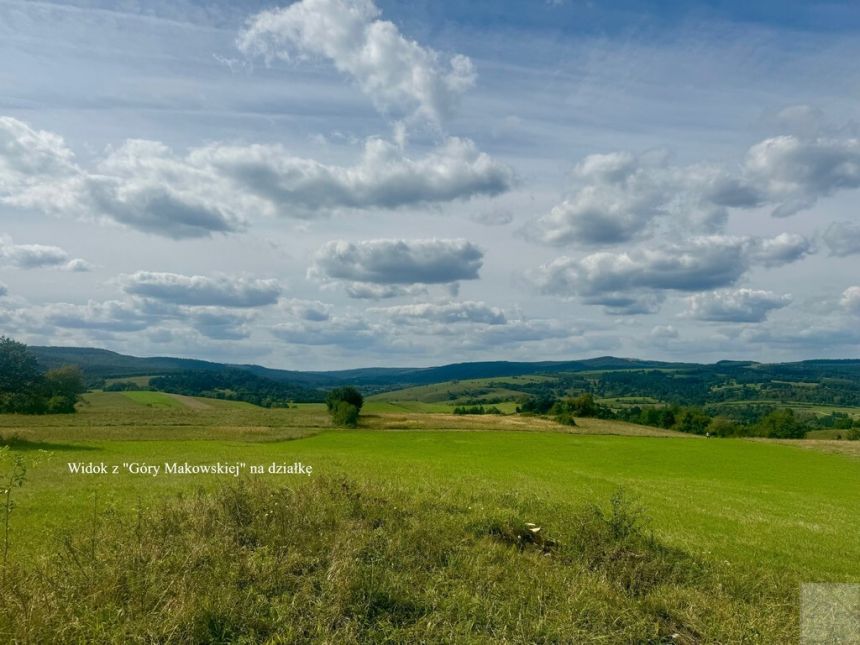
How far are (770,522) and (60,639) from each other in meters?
23.8

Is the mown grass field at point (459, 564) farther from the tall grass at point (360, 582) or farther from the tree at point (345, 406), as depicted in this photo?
the tree at point (345, 406)

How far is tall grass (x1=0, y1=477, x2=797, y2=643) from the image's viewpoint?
6.64m

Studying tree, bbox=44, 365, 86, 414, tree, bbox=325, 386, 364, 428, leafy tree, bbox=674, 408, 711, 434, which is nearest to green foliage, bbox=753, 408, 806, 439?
leafy tree, bbox=674, 408, 711, 434

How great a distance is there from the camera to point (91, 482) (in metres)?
21.6

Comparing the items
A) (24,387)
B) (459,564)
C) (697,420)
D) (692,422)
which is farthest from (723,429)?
(24,387)

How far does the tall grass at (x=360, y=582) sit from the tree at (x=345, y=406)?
85.0m

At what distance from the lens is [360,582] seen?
777 centimetres

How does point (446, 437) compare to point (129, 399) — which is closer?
point (446, 437)

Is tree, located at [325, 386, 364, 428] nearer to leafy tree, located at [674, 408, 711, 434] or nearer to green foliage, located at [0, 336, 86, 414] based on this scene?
green foliage, located at [0, 336, 86, 414]

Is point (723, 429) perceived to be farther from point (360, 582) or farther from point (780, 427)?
point (360, 582)

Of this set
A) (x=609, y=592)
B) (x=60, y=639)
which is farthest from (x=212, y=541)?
(x=609, y=592)

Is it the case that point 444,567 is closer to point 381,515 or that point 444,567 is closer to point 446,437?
point 381,515

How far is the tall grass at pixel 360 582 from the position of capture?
664 cm

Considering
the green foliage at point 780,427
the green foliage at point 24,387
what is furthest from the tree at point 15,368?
the green foliage at point 780,427
